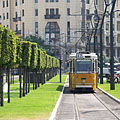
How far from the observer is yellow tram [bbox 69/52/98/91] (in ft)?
117

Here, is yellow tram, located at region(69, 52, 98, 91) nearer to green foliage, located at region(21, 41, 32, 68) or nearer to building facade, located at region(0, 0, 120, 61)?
green foliage, located at region(21, 41, 32, 68)

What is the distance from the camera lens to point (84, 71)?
117 feet

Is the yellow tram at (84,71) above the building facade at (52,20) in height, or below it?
below

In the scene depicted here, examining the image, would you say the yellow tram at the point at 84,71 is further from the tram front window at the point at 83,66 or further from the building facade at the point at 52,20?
the building facade at the point at 52,20

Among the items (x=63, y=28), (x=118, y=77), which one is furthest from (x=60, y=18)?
(x=118, y=77)

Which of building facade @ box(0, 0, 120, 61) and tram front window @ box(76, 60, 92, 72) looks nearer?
tram front window @ box(76, 60, 92, 72)

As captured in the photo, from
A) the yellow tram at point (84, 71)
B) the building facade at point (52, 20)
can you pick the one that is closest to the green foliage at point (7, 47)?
the yellow tram at point (84, 71)

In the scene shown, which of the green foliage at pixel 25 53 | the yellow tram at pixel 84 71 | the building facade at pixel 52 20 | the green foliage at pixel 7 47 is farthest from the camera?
the building facade at pixel 52 20

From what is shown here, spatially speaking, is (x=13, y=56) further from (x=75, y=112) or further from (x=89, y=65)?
(x=89, y=65)

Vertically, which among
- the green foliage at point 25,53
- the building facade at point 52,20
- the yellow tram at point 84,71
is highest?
the building facade at point 52,20

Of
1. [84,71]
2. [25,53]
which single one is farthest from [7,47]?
[84,71]

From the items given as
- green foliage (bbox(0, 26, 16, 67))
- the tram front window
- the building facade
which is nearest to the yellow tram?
the tram front window

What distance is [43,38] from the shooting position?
120 meters

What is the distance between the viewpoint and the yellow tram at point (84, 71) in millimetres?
35594
